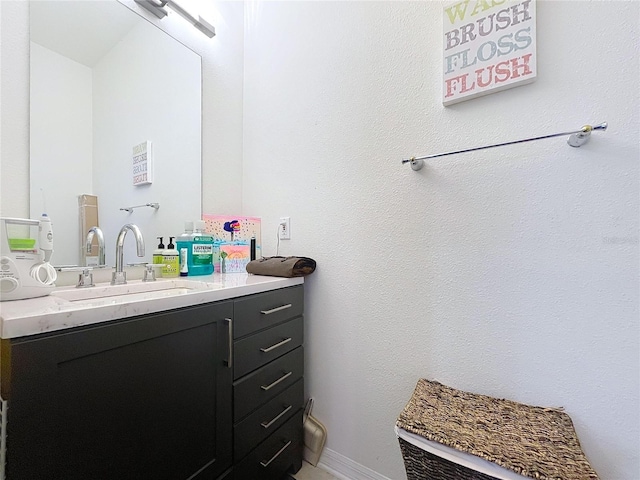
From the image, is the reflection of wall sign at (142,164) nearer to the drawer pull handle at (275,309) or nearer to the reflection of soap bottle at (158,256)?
the reflection of soap bottle at (158,256)

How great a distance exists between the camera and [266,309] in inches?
44.1

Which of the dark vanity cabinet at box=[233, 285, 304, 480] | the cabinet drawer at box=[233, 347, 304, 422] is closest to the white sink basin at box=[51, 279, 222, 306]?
the dark vanity cabinet at box=[233, 285, 304, 480]

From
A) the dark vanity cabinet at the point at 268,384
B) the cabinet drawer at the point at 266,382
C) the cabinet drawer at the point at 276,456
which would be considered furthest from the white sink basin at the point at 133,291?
the cabinet drawer at the point at 276,456

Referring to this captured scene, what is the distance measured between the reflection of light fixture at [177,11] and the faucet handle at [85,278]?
3.92ft

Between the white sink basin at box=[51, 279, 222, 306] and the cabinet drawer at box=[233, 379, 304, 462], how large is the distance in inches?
20.1

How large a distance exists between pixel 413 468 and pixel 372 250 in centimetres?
74

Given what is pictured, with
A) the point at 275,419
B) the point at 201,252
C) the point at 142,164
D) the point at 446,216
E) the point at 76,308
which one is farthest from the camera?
the point at 201,252

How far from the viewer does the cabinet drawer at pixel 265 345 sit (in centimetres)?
100

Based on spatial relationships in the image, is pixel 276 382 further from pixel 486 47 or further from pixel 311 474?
pixel 486 47

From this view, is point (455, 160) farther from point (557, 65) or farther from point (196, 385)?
point (196, 385)

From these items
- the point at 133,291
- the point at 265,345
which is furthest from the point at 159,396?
the point at 133,291

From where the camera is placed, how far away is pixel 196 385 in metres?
0.87

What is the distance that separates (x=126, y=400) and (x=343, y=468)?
1040mm

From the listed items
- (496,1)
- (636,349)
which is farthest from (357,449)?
(496,1)
